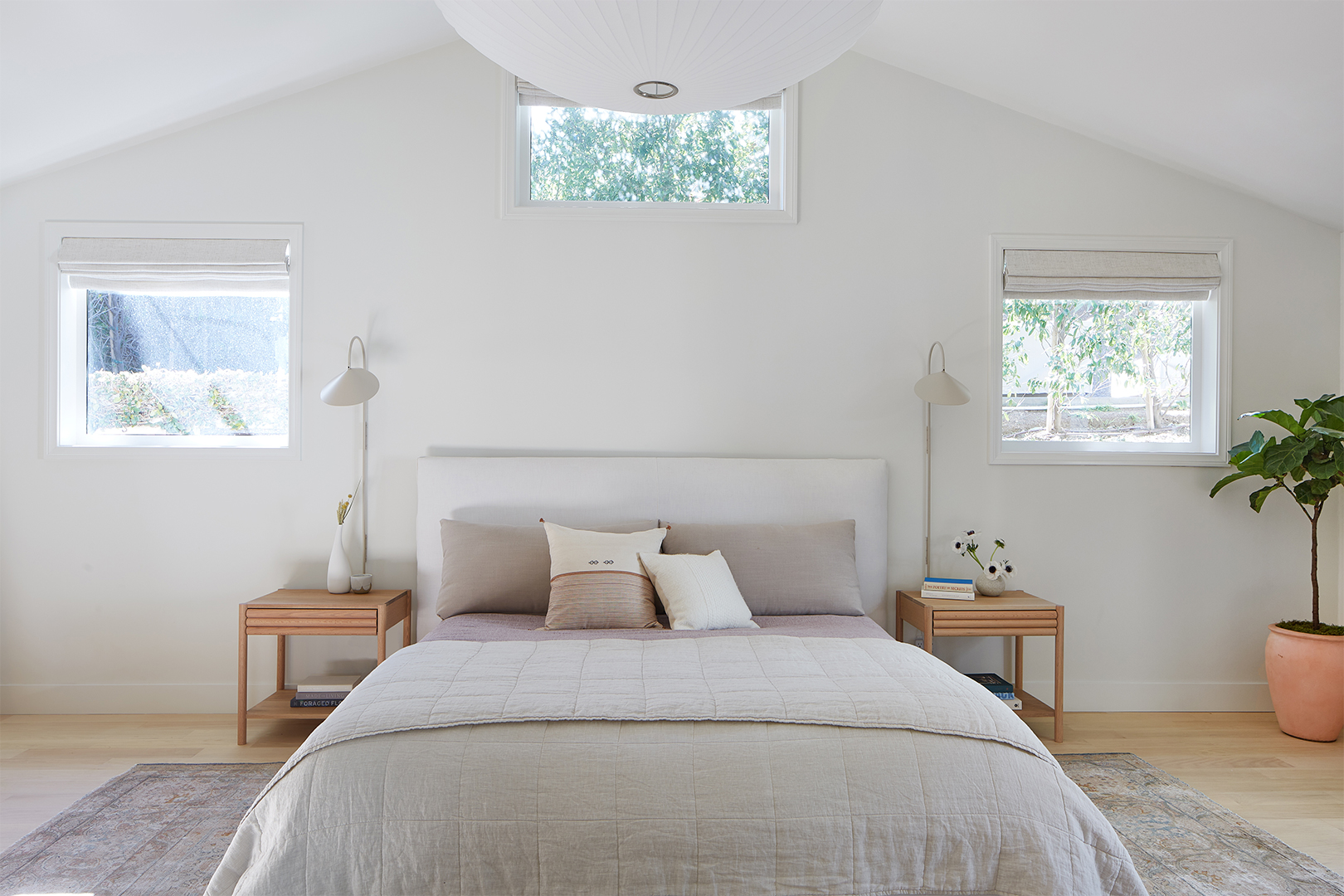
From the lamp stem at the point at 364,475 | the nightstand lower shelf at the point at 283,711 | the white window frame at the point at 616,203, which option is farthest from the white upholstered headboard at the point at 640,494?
the white window frame at the point at 616,203

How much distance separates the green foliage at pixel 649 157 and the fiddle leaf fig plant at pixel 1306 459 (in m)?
2.43

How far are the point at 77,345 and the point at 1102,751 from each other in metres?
4.85

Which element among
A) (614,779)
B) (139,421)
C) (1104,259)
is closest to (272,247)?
(139,421)

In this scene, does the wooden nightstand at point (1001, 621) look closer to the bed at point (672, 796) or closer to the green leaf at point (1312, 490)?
the green leaf at point (1312, 490)

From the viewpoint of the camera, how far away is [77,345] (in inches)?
144

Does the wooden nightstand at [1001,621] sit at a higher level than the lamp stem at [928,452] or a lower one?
lower

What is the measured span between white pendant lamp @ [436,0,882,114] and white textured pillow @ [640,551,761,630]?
1739mm

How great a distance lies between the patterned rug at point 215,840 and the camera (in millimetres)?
2201

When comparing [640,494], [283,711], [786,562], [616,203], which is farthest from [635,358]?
[283,711]

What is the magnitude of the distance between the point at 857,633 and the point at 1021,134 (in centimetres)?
252

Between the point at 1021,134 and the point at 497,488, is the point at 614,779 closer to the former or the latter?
the point at 497,488

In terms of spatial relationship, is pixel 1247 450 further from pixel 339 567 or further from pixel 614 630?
pixel 339 567

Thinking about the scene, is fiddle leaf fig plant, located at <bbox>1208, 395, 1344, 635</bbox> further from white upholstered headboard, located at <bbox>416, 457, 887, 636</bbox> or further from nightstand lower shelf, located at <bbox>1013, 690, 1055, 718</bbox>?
white upholstered headboard, located at <bbox>416, 457, 887, 636</bbox>

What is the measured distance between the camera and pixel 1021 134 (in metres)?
3.71
